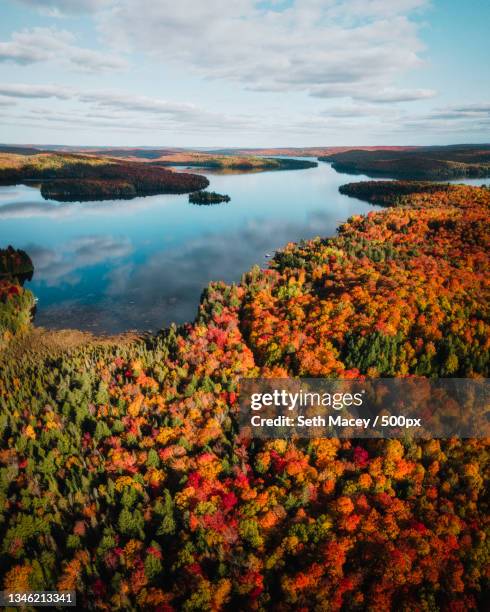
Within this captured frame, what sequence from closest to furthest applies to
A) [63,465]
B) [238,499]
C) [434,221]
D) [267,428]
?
[238,499] → [63,465] → [267,428] → [434,221]

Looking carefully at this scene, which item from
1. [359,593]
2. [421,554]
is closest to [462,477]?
[421,554]

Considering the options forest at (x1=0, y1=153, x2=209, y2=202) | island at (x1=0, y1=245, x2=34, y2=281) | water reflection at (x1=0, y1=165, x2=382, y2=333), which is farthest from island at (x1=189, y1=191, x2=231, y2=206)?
island at (x1=0, y1=245, x2=34, y2=281)

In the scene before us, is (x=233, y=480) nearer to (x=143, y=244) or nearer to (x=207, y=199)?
(x=143, y=244)

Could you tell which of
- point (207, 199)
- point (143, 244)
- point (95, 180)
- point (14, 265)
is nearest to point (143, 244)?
point (143, 244)

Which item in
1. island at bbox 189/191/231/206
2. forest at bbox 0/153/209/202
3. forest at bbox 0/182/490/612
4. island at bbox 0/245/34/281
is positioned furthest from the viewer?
forest at bbox 0/153/209/202

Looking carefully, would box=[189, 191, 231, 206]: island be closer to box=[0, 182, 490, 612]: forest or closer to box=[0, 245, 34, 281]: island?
box=[0, 245, 34, 281]: island

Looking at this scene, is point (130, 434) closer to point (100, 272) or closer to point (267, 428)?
point (267, 428)
